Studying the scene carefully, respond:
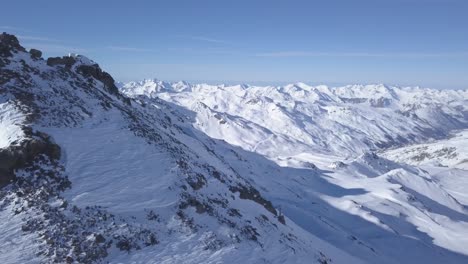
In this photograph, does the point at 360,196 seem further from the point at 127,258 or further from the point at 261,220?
the point at 127,258

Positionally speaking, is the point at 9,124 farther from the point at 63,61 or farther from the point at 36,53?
the point at 63,61

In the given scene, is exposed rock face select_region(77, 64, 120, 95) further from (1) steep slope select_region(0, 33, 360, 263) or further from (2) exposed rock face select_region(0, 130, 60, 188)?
(2) exposed rock face select_region(0, 130, 60, 188)

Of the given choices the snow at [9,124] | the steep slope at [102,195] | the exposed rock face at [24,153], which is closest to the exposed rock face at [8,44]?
the steep slope at [102,195]

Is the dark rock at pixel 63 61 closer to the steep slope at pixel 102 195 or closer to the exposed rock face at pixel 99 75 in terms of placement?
the exposed rock face at pixel 99 75

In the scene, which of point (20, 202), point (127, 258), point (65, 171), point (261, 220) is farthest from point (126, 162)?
point (261, 220)

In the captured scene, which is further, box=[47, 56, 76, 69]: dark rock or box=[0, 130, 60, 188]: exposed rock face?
box=[47, 56, 76, 69]: dark rock

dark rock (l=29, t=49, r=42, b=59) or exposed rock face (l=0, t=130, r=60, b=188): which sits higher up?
dark rock (l=29, t=49, r=42, b=59)

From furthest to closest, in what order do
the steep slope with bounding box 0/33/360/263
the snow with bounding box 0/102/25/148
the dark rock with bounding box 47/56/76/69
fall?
the dark rock with bounding box 47/56/76/69 < the snow with bounding box 0/102/25/148 < the steep slope with bounding box 0/33/360/263

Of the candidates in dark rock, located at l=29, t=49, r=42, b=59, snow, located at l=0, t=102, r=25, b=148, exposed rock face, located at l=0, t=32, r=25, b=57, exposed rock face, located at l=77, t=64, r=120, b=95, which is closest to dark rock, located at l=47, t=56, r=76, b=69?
exposed rock face, located at l=77, t=64, r=120, b=95

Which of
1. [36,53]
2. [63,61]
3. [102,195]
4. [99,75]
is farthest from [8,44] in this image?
[102,195]
